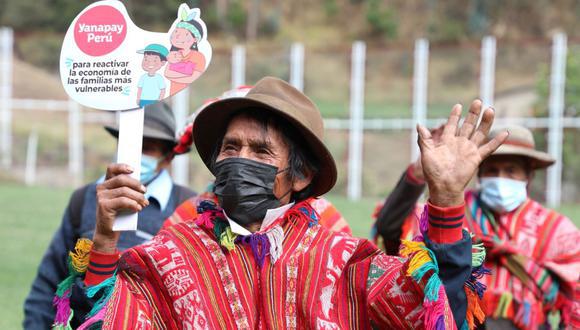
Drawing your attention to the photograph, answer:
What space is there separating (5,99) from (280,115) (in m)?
25.1

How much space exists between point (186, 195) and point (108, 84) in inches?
78.1

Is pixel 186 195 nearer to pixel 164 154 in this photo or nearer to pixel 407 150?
pixel 164 154

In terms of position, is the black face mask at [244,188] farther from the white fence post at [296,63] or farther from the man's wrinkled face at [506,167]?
the white fence post at [296,63]

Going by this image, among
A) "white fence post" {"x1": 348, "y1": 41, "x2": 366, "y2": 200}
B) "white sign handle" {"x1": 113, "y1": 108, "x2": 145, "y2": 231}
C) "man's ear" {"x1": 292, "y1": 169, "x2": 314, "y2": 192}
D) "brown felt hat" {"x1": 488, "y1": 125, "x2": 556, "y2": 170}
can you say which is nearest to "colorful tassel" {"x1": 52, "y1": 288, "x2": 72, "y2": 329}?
"white sign handle" {"x1": 113, "y1": 108, "x2": 145, "y2": 231}

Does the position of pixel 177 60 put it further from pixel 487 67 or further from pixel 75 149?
pixel 75 149

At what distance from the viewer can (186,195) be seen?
5039 mm

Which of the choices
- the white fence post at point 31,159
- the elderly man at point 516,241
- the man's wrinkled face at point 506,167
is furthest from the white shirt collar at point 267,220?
the white fence post at point 31,159

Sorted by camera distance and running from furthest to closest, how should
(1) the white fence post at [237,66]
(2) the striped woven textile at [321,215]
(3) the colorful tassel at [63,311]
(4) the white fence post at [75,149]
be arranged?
(4) the white fence post at [75,149] < (1) the white fence post at [237,66] < (2) the striped woven textile at [321,215] < (3) the colorful tassel at [63,311]

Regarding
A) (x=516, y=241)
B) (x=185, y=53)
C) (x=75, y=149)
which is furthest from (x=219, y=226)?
(x=75, y=149)

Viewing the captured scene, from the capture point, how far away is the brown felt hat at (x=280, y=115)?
3.18m

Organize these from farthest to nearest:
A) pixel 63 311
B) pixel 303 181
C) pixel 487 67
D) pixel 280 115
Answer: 1. pixel 487 67
2. pixel 63 311
3. pixel 303 181
4. pixel 280 115

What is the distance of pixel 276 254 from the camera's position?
3.11m

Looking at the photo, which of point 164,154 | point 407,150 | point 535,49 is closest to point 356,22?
point 535,49

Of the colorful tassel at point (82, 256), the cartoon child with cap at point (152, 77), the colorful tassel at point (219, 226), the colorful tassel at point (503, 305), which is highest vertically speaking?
the cartoon child with cap at point (152, 77)
